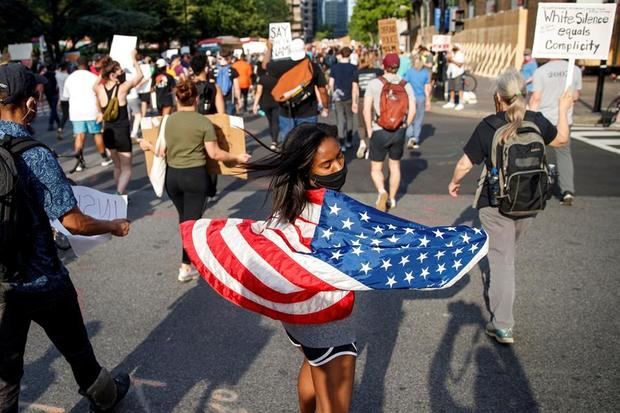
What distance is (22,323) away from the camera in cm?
279

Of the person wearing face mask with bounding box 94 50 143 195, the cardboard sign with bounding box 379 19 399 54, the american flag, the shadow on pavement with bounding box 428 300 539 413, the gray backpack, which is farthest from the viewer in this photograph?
the cardboard sign with bounding box 379 19 399 54

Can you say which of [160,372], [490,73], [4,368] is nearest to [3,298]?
[4,368]

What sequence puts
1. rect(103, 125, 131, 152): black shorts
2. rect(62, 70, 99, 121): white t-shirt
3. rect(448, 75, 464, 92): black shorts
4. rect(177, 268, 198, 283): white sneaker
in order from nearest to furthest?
rect(177, 268, 198, 283): white sneaker, rect(103, 125, 131, 152): black shorts, rect(62, 70, 99, 121): white t-shirt, rect(448, 75, 464, 92): black shorts

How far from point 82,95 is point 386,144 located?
510cm

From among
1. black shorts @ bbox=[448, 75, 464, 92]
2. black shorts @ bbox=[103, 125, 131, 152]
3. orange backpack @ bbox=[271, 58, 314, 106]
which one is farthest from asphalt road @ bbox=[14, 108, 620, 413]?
black shorts @ bbox=[448, 75, 464, 92]

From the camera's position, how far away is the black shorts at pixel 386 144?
7277 mm

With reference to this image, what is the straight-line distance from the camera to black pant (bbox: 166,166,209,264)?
5.18 metres

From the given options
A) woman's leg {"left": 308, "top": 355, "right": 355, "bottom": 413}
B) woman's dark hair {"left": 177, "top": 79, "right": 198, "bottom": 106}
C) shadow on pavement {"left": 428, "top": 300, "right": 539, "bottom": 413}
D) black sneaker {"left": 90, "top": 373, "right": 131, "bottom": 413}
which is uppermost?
woman's dark hair {"left": 177, "top": 79, "right": 198, "bottom": 106}

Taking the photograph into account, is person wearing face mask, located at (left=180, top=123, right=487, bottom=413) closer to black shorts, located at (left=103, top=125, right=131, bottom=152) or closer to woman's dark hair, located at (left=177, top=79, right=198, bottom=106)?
woman's dark hair, located at (left=177, top=79, right=198, bottom=106)

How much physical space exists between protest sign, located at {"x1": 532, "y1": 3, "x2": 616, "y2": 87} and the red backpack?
196 centimetres

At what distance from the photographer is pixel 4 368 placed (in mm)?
2736

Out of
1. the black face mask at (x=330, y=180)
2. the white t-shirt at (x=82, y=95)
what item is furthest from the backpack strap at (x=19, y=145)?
the white t-shirt at (x=82, y=95)

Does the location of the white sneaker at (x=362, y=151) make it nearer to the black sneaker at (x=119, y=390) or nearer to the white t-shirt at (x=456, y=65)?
the black sneaker at (x=119, y=390)

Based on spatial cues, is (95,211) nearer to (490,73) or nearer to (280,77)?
(280,77)
